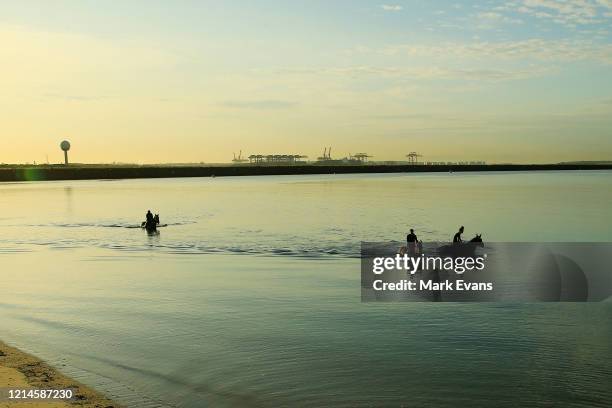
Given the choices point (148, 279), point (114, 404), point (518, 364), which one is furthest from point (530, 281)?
point (114, 404)

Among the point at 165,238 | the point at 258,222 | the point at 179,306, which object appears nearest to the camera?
the point at 179,306

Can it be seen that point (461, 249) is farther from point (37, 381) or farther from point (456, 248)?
point (37, 381)

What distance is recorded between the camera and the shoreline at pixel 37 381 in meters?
12.9

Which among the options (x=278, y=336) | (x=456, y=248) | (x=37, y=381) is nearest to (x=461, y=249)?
(x=456, y=248)

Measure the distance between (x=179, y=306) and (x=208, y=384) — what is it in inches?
405

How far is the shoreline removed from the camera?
12.9m

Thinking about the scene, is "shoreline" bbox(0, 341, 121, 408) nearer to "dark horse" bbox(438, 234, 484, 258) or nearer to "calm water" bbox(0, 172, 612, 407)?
"calm water" bbox(0, 172, 612, 407)

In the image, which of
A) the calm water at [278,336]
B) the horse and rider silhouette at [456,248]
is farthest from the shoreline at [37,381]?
the horse and rider silhouette at [456,248]

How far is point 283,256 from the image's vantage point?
43031mm

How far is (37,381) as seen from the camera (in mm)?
14555

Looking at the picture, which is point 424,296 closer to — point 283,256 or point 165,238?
point 283,256

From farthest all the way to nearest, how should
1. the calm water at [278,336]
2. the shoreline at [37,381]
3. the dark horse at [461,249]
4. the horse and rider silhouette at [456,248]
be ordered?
the dark horse at [461,249]
the horse and rider silhouette at [456,248]
the calm water at [278,336]
the shoreline at [37,381]

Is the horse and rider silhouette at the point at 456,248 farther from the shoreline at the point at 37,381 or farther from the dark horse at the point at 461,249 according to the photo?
the shoreline at the point at 37,381

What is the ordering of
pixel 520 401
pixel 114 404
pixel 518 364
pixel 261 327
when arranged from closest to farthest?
1. pixel 114 404
2. pixel 520 401
3. pixel 518 364
4. pixel 261 327
